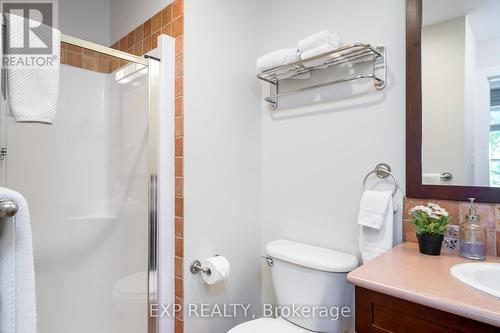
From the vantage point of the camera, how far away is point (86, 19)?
202cm

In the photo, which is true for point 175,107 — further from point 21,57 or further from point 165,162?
point 21,57

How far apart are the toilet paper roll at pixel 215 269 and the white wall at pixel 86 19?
1783 millimetres

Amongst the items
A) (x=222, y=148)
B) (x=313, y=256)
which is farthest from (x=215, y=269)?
(x=222, y=148)

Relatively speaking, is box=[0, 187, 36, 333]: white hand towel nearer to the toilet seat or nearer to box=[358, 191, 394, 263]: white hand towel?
the toilet seat

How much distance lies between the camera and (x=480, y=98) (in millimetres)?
1062

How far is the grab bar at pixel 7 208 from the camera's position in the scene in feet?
1.61

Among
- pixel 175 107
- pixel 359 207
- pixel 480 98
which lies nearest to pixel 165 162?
pixel 175 107

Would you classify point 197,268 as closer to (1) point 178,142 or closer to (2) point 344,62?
(1) point 178,142

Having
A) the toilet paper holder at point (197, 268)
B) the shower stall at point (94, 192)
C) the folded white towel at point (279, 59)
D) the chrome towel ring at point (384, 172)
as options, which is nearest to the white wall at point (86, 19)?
the shower stall at point (94, 192)

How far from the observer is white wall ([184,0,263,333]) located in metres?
1.38

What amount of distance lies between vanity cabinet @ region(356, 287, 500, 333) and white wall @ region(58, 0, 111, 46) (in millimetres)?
2308

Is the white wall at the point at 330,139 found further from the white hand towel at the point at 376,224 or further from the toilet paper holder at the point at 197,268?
the toilet paper holder at the point at 197,268

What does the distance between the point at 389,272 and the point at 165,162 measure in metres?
1.04

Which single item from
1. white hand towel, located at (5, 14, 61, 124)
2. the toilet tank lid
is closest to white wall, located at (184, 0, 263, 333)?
the toilet tank lid
